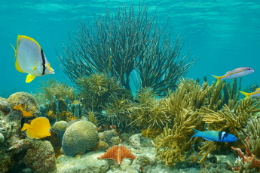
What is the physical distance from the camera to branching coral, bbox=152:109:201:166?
3.10 meters

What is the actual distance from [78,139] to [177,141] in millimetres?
Result: 2165

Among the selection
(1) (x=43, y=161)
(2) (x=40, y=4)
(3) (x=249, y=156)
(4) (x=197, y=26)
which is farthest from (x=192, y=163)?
(4) (x=197, y=26)

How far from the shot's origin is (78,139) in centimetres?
371

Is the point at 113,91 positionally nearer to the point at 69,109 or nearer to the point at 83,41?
the point at 69,109

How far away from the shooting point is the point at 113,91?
578 centimetres

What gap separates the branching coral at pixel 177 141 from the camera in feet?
10.2

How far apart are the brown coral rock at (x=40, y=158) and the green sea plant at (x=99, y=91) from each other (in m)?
2.47

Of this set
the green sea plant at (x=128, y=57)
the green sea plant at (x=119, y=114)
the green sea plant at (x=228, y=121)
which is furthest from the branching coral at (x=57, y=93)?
the green sea plant at (x=228, y=121)

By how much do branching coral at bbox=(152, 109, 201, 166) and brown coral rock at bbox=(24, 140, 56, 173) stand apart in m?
2.08

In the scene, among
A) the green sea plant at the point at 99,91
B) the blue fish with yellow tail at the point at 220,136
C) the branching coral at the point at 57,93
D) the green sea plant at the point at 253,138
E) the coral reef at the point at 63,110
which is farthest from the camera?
the branching coral at the point at 57,93

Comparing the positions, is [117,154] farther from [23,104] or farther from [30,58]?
[30,58]

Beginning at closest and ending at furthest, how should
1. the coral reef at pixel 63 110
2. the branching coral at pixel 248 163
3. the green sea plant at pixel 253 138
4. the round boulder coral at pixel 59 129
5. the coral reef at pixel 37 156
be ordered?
the branching coral at pixel 248 163 → the green sea plant at pixel 253 138 → the coral reef at pixel 37 156 → the round boulder coral at pixel 59 129 → the coral reef at pixel 63 110

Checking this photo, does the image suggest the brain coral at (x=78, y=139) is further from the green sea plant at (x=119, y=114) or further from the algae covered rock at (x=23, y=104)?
the green sea plant at (x=119, y=114)

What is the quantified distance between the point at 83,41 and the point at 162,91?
12.9 feet
